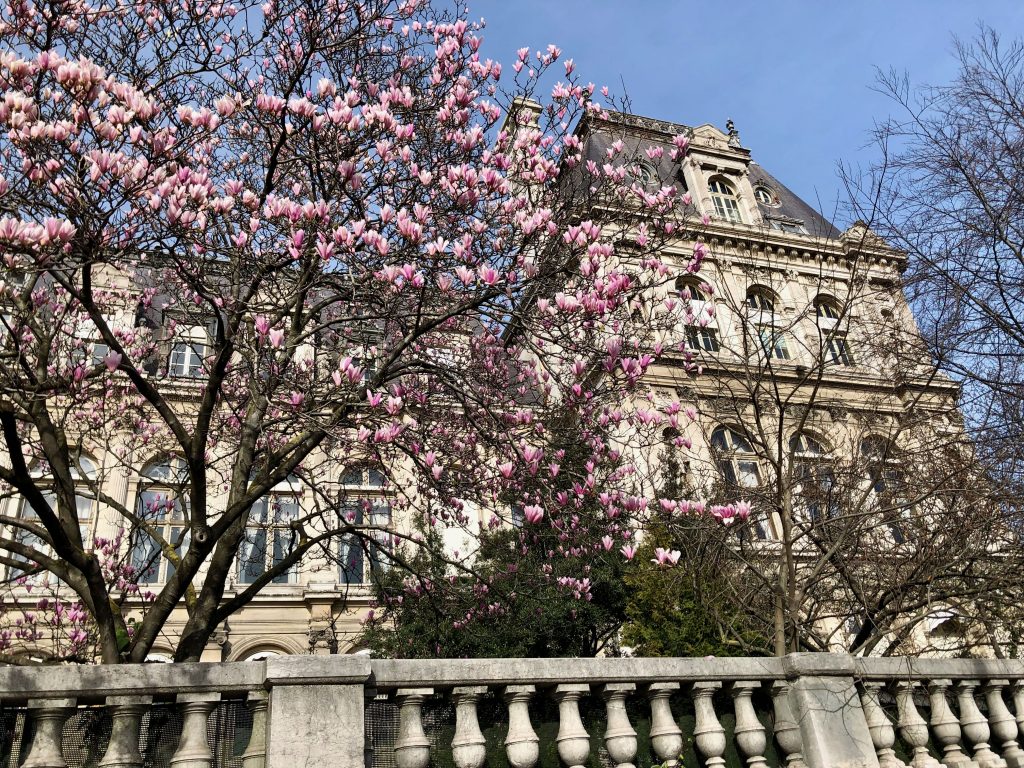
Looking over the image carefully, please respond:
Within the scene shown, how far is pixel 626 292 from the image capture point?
716 centimetres

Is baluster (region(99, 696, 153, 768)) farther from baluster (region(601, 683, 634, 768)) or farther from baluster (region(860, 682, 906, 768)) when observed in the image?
baluster (region(860, 682, 906, 768))

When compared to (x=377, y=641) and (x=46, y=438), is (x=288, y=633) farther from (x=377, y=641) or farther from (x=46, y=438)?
(x=46, y=438)

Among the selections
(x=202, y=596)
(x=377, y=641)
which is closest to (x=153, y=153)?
(x=202, y=596)

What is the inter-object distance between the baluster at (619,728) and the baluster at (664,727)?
18cm

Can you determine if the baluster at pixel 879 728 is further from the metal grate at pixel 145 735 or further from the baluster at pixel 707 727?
the metal grate at pixel 145 735

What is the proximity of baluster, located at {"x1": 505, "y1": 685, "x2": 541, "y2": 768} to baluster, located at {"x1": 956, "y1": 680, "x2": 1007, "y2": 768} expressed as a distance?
395cm

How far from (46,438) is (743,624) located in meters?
8.93

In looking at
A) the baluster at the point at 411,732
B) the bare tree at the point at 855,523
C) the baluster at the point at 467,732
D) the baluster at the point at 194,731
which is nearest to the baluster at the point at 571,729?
the baluster at the point at 467,732

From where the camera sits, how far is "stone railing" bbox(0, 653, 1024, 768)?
4129 mm

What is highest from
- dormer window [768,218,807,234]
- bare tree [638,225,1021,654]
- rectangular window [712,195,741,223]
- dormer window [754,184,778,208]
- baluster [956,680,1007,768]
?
dormer window [754,184,778,208]

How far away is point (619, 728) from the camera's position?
16.4ft

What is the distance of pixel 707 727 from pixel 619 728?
745 mm

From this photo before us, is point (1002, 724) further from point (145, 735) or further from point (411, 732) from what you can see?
point (145, 735)

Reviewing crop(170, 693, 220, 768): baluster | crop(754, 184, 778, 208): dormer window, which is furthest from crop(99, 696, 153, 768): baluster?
crop(754, 184, 778, 208): dormer window
